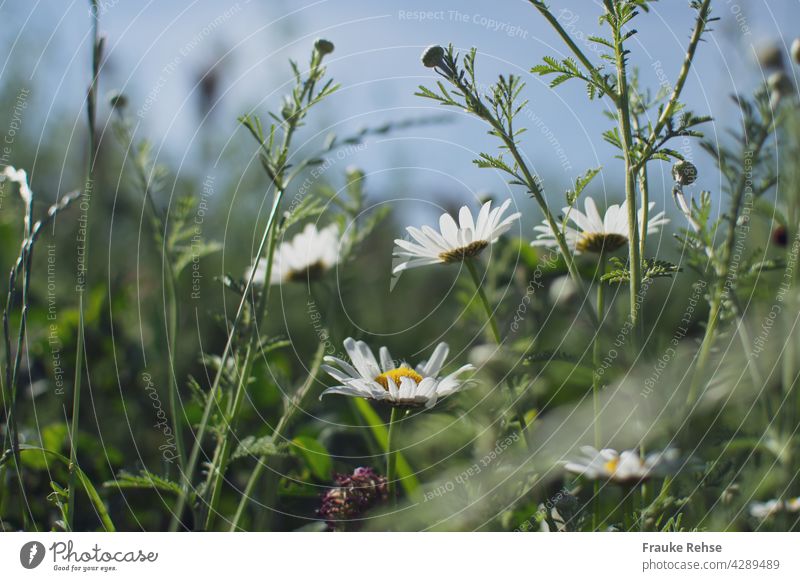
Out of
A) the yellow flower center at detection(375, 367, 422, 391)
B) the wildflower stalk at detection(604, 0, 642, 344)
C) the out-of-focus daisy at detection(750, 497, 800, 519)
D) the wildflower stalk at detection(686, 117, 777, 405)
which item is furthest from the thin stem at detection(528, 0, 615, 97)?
the out-of-focus daisy at detection(750, 497, 800, 519)

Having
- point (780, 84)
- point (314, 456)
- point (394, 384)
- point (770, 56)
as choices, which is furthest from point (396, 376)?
point (770, 56)

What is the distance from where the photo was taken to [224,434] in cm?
53

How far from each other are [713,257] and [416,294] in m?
0.64

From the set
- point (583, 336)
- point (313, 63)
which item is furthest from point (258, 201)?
point (313, 63)

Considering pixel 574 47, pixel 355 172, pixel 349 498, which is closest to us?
pixel 574 47

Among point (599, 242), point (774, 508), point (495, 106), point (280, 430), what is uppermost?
point (495, 106)

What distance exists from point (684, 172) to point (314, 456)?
0.36 m

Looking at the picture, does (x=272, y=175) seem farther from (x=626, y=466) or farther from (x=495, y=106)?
(x=626, y=466)

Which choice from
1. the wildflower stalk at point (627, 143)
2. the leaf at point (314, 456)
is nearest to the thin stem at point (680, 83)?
the wildflower stalk at point (627, 143)

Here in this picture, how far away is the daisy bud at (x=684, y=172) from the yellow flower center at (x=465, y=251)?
131 mm

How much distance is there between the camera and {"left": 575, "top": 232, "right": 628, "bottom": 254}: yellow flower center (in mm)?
559

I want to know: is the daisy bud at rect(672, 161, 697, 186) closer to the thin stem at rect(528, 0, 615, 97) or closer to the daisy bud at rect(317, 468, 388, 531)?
the thin stem at rect(528, 0, 615, 97)

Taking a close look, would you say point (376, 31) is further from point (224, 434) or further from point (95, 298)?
point (95, 298)

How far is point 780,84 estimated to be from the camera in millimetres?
562
